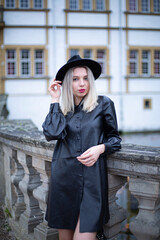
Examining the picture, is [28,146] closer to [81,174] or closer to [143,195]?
[81,174]

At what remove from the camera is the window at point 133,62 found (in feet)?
62.9

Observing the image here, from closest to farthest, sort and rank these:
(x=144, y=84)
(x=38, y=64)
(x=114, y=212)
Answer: (x=114, y=212), (x=38, y=64), (x=144, y=84)

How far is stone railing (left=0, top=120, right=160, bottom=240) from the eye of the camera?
1791 mm

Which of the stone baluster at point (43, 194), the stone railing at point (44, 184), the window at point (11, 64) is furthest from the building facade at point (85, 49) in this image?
the stone baluster at point (43, 194)

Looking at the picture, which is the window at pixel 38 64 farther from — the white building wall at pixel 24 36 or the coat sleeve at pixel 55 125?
the coat sleeve at pixel 55 125

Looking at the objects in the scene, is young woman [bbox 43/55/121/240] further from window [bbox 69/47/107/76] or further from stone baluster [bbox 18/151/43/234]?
window [bbox 69/47/107/76]

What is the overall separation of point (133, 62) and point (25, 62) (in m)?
6.86

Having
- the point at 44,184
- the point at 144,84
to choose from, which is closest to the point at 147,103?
the point at 144,84

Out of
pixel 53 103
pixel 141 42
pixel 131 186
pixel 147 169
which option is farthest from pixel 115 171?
pixel 141 42

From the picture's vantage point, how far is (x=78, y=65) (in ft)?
7.33

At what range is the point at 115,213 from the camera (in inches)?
84.8

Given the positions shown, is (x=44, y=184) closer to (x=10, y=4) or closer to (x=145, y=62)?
(x=10, y=4)

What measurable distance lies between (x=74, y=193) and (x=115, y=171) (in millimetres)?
317

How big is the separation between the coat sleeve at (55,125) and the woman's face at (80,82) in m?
0.19
